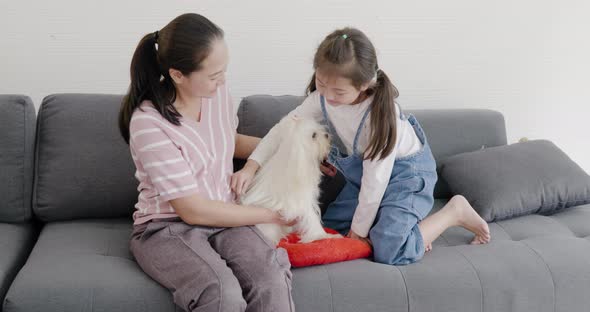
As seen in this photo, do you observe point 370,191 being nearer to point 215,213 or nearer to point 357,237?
point 357,237

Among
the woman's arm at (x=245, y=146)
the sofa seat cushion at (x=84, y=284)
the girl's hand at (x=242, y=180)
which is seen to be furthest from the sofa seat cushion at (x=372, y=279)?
the woman's arm at (x=245, y=146)

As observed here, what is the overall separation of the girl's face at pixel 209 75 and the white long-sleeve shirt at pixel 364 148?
0.99ft

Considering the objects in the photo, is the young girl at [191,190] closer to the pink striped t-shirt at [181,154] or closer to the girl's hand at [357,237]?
the pink striped t-shirt at [181,154]

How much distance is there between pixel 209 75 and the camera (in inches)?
68.4

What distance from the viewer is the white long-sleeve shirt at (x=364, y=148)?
1958 mm

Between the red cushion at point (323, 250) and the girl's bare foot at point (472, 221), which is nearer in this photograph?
the red cushion at point (323, 250)

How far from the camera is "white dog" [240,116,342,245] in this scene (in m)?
1.89

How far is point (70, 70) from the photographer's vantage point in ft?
8.07

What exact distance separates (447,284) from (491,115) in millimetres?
977

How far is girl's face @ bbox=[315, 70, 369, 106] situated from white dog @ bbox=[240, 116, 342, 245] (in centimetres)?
12

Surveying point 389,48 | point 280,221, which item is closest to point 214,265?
point 280,221

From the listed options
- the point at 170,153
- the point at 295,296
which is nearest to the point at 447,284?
the point at 295,296

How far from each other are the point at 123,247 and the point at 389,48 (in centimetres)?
138

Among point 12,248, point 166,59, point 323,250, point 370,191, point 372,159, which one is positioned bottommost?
point 12,248
